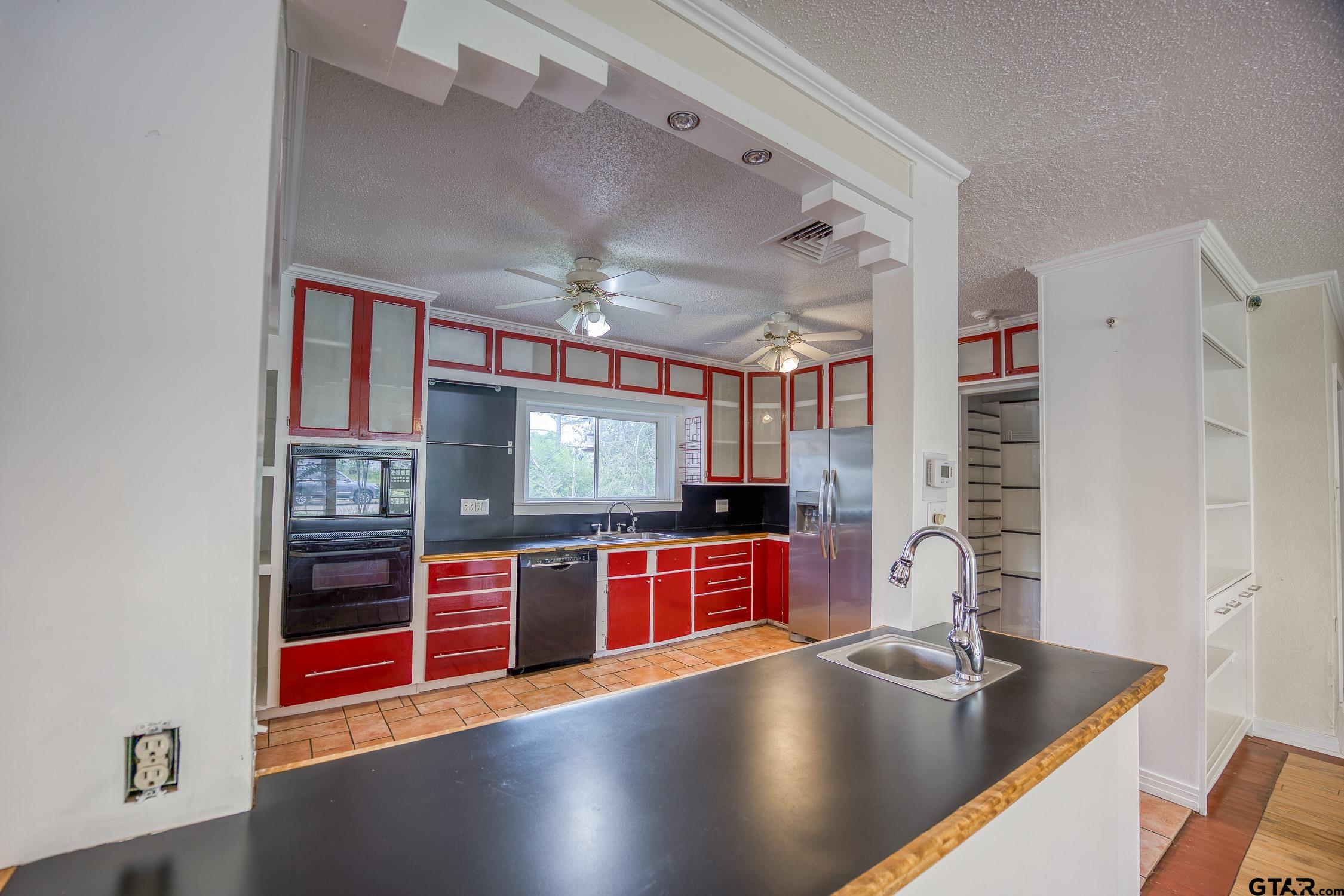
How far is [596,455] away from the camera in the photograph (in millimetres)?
4883

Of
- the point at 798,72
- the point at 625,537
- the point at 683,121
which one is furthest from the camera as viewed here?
the point at 625,537

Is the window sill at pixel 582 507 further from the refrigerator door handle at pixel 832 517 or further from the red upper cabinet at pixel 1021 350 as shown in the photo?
the red upper cabinet at pixel 1021 350

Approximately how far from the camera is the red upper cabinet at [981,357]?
12.7ft

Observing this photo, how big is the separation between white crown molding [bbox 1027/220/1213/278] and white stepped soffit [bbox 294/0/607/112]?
2489 mm

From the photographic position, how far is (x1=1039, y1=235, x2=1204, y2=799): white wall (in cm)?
236

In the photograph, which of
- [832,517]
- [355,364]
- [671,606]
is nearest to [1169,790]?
[832,517]

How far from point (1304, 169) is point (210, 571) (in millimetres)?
3112

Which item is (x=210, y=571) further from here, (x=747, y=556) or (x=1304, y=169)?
(x=747, y=556)

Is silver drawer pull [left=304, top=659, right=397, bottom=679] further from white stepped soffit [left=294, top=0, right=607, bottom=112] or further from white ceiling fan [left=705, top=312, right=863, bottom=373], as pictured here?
white stepped soffit [left=294, top=0, right=607, bottom=112]

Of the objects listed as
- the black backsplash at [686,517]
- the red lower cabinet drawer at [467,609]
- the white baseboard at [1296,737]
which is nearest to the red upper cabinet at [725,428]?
the black backsplash at [686,517]

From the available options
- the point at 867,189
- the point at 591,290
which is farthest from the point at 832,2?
the point at 591,290

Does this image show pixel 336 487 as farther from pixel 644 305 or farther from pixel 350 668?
pixel 644 305

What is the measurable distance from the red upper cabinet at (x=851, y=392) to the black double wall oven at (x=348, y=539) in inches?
129

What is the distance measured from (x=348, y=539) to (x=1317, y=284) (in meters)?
5.07
